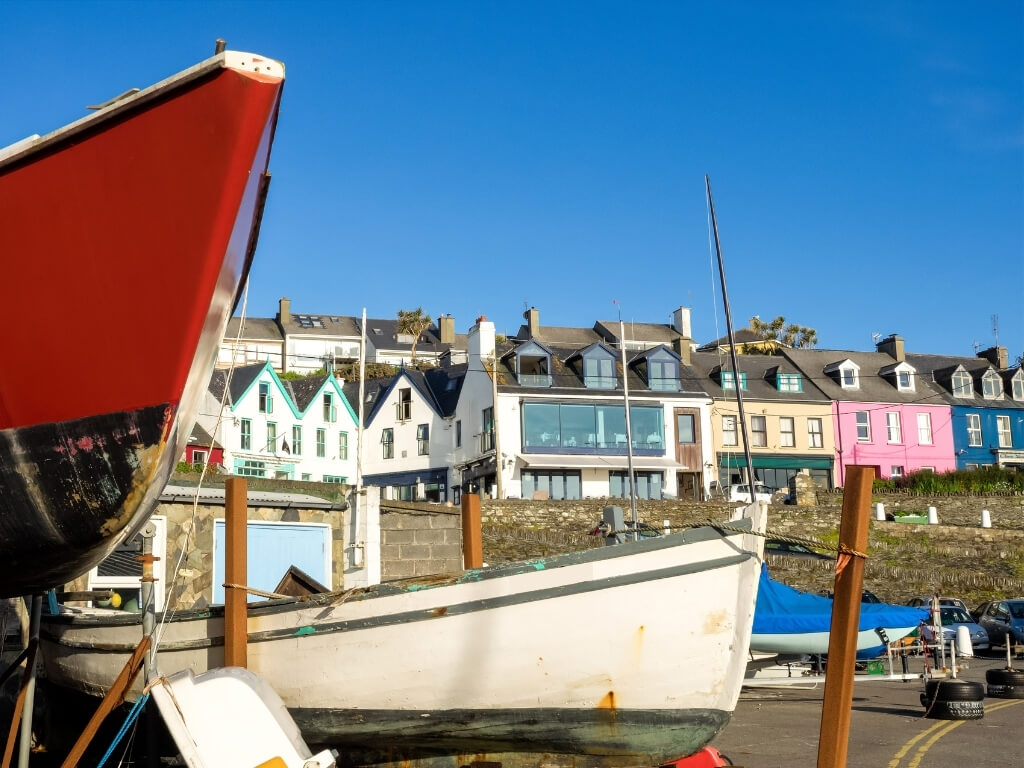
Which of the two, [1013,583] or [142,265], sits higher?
[142,265]

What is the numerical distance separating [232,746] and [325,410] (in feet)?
144

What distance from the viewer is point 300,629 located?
29.5 ft

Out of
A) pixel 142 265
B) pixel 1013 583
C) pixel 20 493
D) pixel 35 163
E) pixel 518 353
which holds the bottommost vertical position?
pixel 1013 583

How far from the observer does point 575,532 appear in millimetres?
34906

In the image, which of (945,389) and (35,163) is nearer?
(35,163)

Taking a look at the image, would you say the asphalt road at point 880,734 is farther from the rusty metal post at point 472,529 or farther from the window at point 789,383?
the window at point 789,383

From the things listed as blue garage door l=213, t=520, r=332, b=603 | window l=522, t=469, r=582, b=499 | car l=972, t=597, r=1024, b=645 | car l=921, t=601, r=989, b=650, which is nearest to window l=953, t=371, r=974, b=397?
window l=522, t=469, r=582, b=499

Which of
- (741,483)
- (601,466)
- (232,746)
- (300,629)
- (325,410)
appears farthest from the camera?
(325,410)

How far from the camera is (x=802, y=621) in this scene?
1465 centimetres

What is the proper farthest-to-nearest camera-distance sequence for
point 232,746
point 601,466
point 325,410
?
point 325,410 < point 601,466 < point 232,746

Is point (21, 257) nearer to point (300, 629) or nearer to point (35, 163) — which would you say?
point (35, 163)

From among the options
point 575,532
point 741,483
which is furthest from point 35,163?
point 741,483

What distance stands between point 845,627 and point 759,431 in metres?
42.7

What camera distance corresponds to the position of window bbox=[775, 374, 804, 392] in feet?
165
